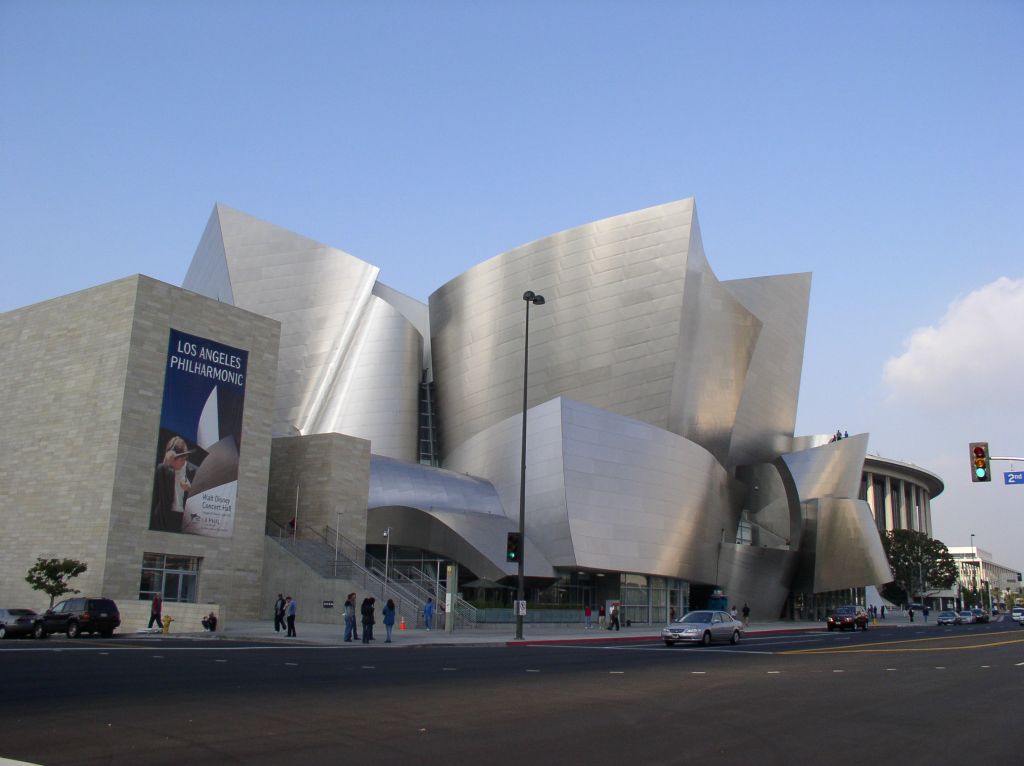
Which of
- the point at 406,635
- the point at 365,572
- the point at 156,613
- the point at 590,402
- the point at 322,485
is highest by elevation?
the point at 590,402

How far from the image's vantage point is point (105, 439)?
3588 cm

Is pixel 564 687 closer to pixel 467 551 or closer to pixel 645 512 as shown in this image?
pixel 467 551

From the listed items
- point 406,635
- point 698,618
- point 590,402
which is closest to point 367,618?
point 406,635

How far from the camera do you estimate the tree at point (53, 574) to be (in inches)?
1302

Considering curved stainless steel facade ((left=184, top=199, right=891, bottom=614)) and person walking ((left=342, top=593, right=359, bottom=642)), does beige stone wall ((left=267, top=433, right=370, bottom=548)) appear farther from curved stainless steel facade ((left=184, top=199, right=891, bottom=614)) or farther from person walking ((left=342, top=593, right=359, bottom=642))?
person walking ((left=342, top=593, right=359, bottom=642))

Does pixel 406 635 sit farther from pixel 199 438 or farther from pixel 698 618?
pixel 199 438

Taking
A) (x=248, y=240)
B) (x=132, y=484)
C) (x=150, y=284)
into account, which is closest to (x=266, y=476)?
(x=132, y=484)

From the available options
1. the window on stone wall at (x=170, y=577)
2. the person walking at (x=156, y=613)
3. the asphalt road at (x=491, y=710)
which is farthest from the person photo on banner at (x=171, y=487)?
the asphalt road at (x=491, y=710)

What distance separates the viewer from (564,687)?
14836 mm

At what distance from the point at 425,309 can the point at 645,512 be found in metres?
35.9

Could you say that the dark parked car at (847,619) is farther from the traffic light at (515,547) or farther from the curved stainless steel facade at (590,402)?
the traffic light at (515,547)

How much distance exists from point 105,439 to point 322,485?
12.3 meters

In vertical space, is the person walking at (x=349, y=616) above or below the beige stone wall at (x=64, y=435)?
below

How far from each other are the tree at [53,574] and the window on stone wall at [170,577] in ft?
8.70
